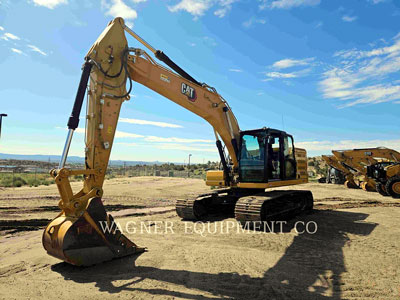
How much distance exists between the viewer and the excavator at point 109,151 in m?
5.15

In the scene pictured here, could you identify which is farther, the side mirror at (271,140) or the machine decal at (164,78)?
the side mirror at (271,140)

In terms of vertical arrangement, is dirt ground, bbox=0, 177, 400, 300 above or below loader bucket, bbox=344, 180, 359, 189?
below

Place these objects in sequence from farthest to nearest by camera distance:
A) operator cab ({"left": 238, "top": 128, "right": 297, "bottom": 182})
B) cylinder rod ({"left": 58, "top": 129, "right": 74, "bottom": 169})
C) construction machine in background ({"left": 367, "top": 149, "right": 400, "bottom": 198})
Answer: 1. construction machine in background ({"left": 367, "top": 149, "right": 400, "bottom": 198})
2. operator cab ({"left": 238, "top": 128, "right": 297, "bottom": 182})
3. cylinder rod ({"left": 58, "top": 129, "right": 74, "bottom": 169})

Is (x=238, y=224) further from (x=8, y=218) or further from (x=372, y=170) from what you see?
(x=372, y=170)

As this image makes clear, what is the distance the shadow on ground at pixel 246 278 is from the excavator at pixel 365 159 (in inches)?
618

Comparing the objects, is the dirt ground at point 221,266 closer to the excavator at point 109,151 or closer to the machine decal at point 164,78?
the excavator at point 109,151

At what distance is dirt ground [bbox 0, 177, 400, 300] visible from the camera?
176 inches

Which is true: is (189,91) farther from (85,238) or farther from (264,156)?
(85,238)

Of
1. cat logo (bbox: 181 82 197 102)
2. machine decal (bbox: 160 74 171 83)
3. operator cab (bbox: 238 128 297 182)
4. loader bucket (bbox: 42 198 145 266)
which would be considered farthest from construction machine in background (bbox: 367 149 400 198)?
loader bucket (bbox: 42 198 145 266)

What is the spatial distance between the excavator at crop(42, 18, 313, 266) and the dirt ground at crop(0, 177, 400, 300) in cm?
50

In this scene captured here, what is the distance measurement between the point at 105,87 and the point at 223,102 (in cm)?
424

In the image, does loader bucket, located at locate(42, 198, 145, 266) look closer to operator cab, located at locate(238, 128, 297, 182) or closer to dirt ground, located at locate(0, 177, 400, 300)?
dirt ground, located at locate(0, 177, 400, 300)

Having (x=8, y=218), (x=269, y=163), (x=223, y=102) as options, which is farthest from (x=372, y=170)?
(x=8, y=218)

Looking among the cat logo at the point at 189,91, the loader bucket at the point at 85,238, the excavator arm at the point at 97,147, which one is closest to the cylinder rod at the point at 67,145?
the excavator arm at the point at 97,147
